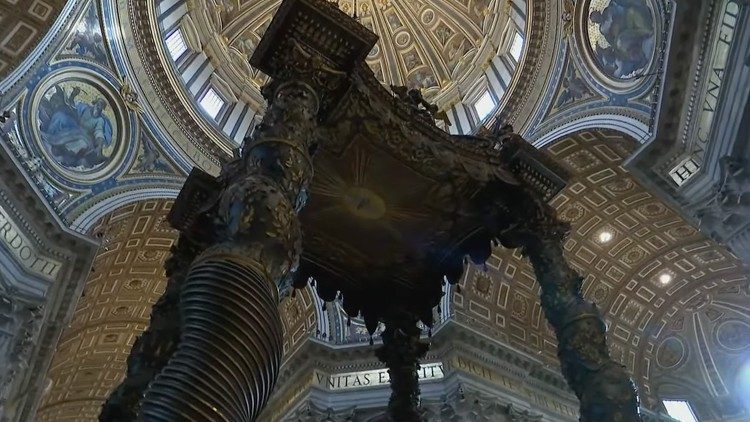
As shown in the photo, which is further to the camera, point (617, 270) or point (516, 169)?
point (617, 270)

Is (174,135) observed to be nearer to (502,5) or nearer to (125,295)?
(125,295)

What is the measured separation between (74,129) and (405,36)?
11.8 m

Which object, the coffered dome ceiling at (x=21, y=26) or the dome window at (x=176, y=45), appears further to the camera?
the dome window at (x=176, y=45)

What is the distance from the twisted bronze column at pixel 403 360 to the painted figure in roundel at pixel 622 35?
20.0 feet

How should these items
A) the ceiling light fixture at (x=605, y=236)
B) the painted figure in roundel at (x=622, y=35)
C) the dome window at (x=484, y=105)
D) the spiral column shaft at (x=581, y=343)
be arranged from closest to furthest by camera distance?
the spiral column shaft at (x=581, y=343) → the painted figure in roundel at (x=622, y=35) → the ceiling light fixture at (x=605, y=236) → the dome window at (x=484, y=105)

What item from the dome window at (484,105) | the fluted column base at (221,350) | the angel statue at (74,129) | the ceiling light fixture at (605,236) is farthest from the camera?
the dome window at (484,105)

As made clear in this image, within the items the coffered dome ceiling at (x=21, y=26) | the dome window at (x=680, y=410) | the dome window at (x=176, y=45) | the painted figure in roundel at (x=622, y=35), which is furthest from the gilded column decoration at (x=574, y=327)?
the dome window at (x=680, y=410)

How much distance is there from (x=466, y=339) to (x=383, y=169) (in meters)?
7.75

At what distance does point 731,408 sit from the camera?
16.4 metres

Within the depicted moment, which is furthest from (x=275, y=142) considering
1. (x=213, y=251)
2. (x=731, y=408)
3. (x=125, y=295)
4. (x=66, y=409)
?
(x=66, y=409)

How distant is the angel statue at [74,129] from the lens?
11.0 metres

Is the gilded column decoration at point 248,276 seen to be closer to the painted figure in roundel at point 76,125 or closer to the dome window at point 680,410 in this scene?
the painted figure in roundel at point 76,125

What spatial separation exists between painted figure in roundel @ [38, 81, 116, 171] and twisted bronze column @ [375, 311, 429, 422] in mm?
7554

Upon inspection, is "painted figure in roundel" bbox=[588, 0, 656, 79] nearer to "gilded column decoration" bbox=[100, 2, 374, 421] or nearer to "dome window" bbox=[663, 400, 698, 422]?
A: "gilded column decoration" bbox=[100, 2, 374, 421]
